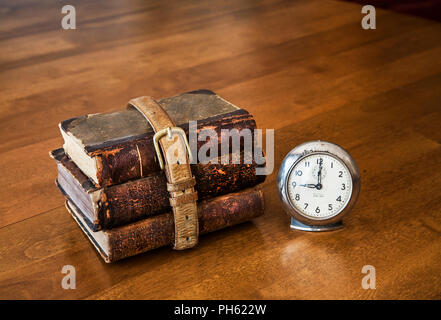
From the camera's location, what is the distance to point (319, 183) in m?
1.29

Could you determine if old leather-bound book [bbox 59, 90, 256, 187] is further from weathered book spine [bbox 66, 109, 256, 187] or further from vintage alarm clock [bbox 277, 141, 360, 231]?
vintage alarm clock [bbox 277, 141, 360, 231]

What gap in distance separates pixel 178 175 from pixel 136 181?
9 centimetres

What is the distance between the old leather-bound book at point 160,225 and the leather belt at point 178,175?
3 cm

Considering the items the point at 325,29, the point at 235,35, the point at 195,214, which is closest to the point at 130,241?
the point at 195,214

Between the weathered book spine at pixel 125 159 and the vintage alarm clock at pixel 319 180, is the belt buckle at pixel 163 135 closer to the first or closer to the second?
the weathered book spine at pixel 125 159

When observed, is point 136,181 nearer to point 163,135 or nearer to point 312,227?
point 163,135

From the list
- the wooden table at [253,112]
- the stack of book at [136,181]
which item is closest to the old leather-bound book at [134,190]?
the stack of book at [136,181]

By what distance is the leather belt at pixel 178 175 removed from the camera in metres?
1.21

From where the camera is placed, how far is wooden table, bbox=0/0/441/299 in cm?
121

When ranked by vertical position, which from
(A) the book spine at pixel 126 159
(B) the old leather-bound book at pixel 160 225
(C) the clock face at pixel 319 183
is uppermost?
(A) the book spine at pixel 126 159

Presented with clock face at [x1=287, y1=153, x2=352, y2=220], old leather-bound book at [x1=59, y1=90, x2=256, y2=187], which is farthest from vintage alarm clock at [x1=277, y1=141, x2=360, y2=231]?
old leather-bound book at [x1=59, y1=90, x2=256, y2=187]

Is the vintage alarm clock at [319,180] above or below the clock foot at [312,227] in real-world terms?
above

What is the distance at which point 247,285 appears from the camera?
3.87 feet

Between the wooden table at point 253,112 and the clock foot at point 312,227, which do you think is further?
the clock foot at point 312,227
